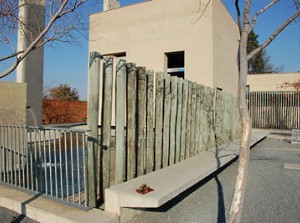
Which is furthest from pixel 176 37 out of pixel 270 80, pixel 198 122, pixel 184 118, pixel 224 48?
pixel 270 80

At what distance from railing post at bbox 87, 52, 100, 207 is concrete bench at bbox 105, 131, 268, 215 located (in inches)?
12.0

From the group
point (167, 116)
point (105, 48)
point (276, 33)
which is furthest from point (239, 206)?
point (105, 48)

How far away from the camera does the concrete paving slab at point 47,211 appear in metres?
3.42

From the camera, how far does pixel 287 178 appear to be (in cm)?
617

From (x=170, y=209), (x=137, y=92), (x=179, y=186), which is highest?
(x=137, y=92)

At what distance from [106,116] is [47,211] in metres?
1.54

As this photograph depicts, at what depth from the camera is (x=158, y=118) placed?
5414 mm

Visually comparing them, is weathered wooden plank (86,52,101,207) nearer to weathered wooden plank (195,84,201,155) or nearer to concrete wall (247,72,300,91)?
weathered wooden plank (195,84,201,155)

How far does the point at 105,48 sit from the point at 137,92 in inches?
603

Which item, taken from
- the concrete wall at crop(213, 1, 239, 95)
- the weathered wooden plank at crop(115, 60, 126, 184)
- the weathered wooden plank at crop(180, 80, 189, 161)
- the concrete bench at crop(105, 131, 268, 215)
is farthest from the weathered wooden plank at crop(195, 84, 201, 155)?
the concrete wall at crop(213, 1, 239, 95)

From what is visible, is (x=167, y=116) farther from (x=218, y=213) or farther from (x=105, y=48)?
(x=105, y=48)

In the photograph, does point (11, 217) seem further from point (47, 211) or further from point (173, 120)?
point (173, 120)

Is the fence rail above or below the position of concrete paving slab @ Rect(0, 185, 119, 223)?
above

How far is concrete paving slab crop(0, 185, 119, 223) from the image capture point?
3.42 m
